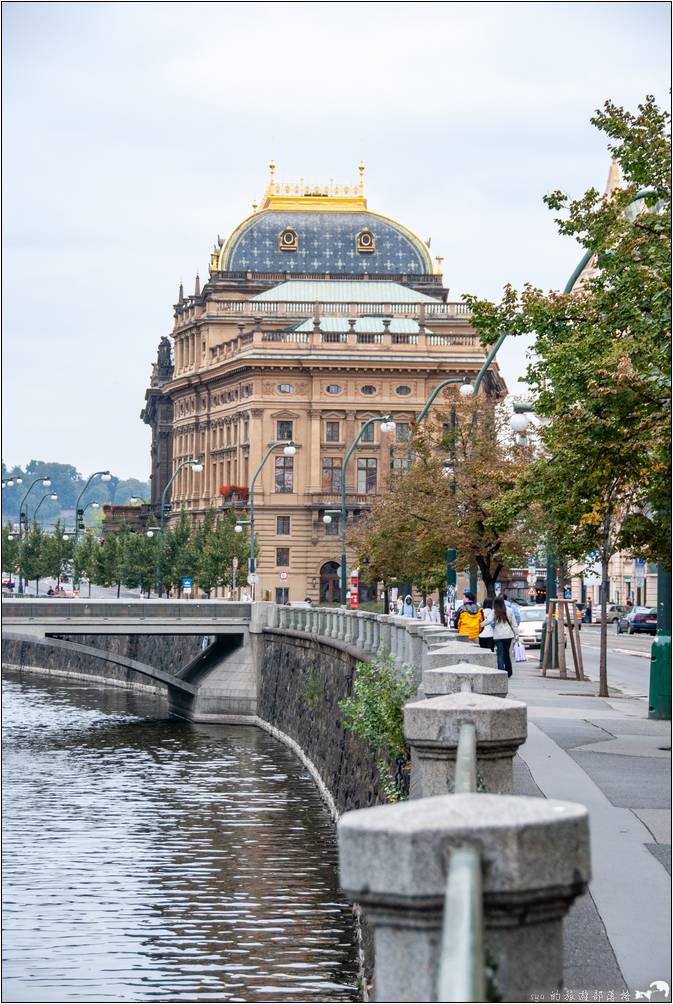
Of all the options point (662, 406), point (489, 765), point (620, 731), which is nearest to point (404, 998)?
point (489, 765)

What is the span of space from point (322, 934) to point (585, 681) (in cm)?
1375

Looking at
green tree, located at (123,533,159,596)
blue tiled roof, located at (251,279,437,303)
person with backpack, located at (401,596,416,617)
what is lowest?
person with backpack, located at (401,596,416,617)

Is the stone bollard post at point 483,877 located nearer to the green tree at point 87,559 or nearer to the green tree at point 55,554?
the green tree at point 87,559

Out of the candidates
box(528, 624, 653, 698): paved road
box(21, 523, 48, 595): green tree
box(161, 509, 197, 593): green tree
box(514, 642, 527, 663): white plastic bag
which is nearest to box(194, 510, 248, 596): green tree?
box(161, 509, 197, 593): green tree

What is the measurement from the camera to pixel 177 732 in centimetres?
5850

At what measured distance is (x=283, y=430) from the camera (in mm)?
120438

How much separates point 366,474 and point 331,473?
98.0 inches

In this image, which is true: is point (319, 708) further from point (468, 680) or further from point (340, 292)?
point (340, 292)

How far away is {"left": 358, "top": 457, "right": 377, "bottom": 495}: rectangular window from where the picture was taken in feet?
389

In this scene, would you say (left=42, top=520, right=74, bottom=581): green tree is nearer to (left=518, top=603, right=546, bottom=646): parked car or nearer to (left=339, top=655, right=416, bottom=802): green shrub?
(left=518, top=603, right=546, bottom=646): parked car

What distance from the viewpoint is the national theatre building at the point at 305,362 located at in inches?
4670

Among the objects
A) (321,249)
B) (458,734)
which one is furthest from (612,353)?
(321,249)

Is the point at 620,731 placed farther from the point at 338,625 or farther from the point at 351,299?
the point at 351,299

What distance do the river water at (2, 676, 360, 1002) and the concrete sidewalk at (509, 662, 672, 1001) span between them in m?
4.38
